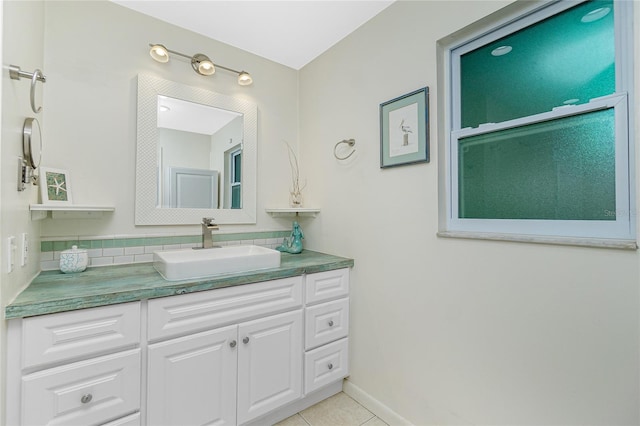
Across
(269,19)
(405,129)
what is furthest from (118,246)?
(405,129)

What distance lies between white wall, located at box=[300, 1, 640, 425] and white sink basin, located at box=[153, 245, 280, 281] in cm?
64

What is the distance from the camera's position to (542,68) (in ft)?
3.96

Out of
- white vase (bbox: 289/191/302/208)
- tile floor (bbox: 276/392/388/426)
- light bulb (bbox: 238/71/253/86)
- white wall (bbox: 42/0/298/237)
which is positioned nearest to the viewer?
white wall (bbox: 42/0/298/237)

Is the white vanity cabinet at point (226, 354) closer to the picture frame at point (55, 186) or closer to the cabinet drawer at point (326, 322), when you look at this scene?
the cabinet drawer at point (326, 322)

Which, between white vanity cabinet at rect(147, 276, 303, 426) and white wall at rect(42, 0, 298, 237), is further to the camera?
white wall at rect(42, 0, 298, 237)

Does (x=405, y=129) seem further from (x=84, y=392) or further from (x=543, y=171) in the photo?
(x=84, y=392)

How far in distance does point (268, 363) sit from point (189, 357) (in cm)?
43

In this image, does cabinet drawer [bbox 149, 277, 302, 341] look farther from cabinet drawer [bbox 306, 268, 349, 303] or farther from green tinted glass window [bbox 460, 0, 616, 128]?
green tinted glass window [bbox 460, 0, 616, 128]

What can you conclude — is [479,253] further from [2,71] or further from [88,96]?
[88,96]

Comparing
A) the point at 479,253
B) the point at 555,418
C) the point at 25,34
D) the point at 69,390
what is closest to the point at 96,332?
the point at 69,390

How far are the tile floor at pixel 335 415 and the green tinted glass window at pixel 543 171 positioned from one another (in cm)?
131

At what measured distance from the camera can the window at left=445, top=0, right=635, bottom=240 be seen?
1019 mm

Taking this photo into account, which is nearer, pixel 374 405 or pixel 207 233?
pixel 374 405

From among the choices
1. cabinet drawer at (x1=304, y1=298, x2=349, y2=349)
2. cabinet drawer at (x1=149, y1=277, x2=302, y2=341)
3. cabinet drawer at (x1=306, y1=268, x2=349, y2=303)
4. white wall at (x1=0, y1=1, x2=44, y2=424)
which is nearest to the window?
cabinet drawer at (x1=306, y1=268, x2=349, y2=303)
